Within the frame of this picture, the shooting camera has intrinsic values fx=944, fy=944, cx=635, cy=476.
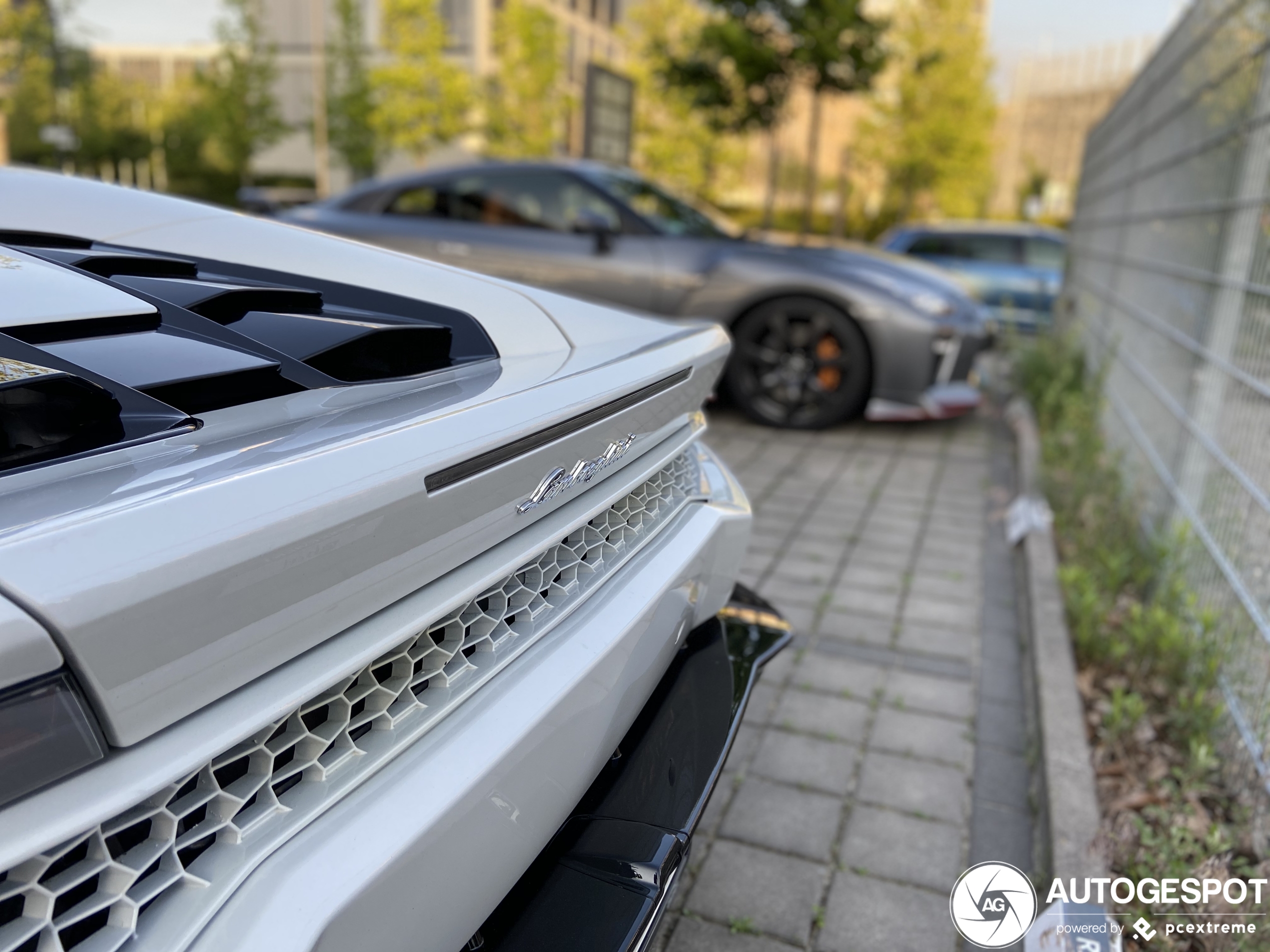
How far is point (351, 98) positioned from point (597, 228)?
1338 inches

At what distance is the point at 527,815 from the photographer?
117 centimetres

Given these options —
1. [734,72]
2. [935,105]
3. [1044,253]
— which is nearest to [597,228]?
[734,72]

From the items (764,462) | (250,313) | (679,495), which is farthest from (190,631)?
(764,462)

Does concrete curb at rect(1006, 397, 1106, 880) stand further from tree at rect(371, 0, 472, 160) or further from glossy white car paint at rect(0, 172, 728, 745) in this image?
tree at rect(371, 0, 472, 160)

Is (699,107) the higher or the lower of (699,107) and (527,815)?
the higher

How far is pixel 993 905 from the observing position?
208cm

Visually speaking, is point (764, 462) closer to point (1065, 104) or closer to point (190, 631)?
point (190, 631)

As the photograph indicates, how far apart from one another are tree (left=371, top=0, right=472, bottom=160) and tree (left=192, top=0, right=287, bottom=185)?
7000 mm

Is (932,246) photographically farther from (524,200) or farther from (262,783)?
(262,783)

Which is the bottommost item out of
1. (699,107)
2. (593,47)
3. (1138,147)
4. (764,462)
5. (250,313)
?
(764,462)

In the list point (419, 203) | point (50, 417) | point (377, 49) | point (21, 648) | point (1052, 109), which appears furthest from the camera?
point (1052, 109)

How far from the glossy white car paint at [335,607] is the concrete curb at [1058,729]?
122 centimetres

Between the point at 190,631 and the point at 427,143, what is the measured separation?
111ft

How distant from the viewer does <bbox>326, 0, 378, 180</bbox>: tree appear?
3600cm
